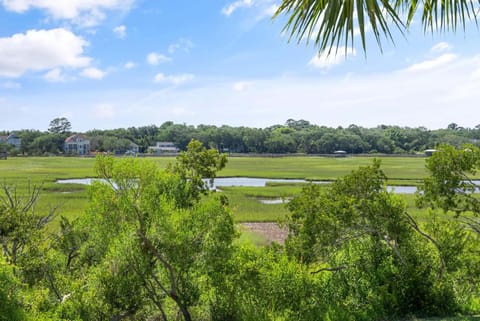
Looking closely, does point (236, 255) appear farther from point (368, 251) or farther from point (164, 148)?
point (164, 148)

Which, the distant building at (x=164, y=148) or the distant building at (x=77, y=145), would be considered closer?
the distant building at (x=164, y=148)

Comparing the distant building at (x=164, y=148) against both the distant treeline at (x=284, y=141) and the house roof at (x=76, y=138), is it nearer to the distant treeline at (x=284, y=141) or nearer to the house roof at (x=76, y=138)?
the distant treeline at (x=284, y=141)

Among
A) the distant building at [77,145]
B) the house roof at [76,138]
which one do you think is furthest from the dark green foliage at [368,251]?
the house roof at [76,138]

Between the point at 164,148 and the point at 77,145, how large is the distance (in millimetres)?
23522

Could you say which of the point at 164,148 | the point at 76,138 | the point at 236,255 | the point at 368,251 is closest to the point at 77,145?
the point at 76,138

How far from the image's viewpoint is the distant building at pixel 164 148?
115250 mm

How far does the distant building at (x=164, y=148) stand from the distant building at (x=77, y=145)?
17333 millimetres

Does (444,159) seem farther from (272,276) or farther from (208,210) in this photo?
(208,210)

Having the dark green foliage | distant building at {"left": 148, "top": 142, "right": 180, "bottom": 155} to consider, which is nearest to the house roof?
distant building at {"left": 148, "top": 142, "right": 180, "bottom": 155}

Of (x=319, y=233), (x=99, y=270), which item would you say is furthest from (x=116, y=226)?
(x=319, y=233)

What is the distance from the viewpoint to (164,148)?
120m

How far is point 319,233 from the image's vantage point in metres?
9.41

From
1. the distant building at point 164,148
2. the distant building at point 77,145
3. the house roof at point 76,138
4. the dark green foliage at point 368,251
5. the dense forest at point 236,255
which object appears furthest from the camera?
the house roof at point 76,138

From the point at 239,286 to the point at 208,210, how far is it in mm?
2052
